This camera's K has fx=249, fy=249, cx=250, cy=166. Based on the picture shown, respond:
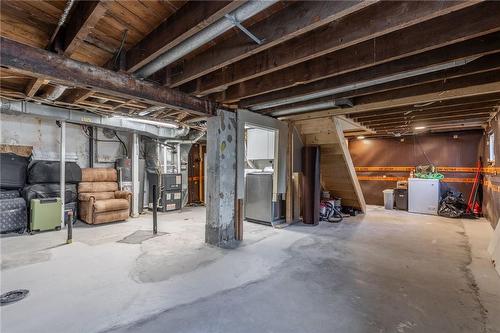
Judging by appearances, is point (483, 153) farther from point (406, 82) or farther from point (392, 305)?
point (392, 305)

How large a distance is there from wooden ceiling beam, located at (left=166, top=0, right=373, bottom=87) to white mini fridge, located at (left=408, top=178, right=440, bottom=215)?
6.25 metres

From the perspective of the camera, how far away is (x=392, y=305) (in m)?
2.16

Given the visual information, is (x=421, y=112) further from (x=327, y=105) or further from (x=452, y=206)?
(x=452, y=206)

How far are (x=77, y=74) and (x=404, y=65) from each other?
121 inches

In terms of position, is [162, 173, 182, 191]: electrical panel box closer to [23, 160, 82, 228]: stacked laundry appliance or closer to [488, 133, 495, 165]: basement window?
[23, 160, 82, 228]: stacked laundry appliance

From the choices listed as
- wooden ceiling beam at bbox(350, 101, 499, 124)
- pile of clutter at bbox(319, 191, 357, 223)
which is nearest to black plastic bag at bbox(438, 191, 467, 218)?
pile of clutter at bbox(319, 191, 357, 223)

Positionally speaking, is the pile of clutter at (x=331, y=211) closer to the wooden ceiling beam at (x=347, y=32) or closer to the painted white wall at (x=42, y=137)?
the wooden ceiling beam at (x=347, y=32)

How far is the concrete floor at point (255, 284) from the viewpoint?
192 cm

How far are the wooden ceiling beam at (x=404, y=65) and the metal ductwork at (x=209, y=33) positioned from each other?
1.26m

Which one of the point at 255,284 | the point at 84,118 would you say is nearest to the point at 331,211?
the point at 255,284

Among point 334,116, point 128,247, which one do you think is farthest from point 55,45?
point 334,116

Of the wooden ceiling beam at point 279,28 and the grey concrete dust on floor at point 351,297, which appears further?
the grey concrete dust on floor at point 351,297

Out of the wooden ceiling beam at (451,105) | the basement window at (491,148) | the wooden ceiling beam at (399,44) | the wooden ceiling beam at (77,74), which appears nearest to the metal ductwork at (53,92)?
the wooden ceiling beam at (77,74)

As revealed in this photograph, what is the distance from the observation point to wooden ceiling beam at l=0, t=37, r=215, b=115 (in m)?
1.88
